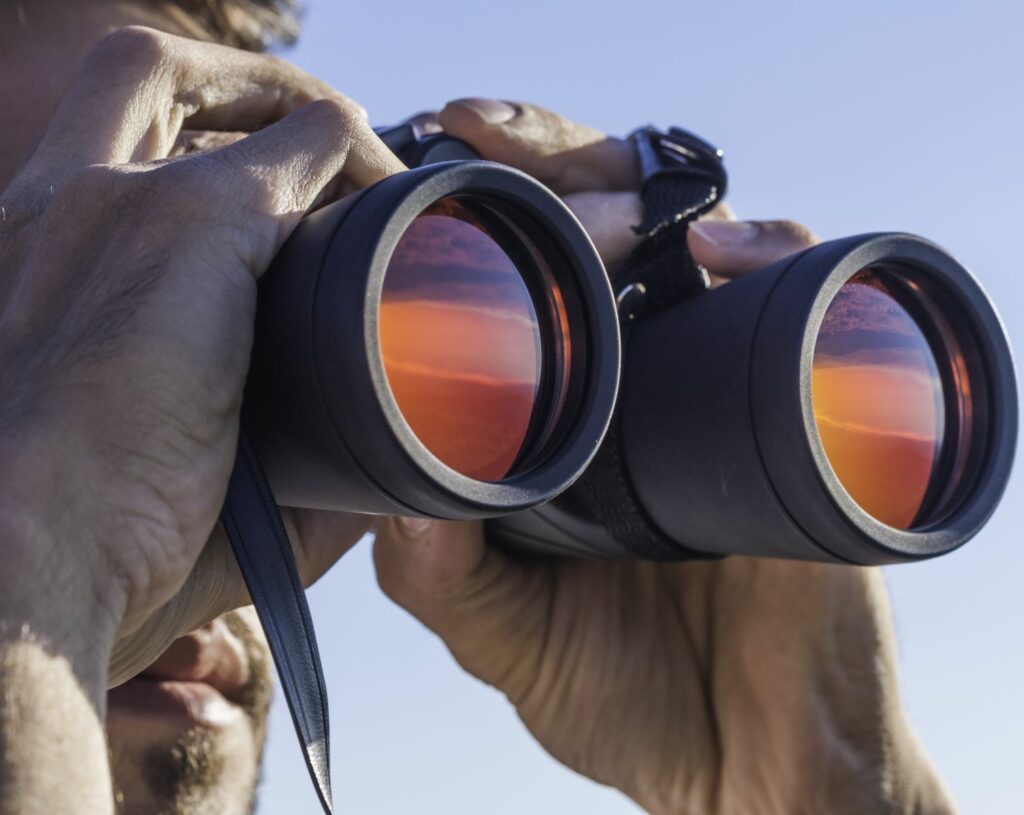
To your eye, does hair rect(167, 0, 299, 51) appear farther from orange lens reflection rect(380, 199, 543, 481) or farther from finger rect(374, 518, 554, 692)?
orange lens reflection rect(380, 199, 543, 481)

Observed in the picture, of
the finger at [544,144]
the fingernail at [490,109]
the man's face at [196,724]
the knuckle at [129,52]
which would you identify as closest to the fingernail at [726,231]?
the finger at [544,144]

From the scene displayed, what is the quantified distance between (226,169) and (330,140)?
0.10m

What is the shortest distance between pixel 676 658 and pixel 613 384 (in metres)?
0.93

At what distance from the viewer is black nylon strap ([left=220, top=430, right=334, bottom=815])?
926mm

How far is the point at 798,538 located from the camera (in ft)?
3.43

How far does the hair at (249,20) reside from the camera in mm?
1835

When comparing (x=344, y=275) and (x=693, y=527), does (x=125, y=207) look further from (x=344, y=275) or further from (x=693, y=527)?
(x=693, y=527)

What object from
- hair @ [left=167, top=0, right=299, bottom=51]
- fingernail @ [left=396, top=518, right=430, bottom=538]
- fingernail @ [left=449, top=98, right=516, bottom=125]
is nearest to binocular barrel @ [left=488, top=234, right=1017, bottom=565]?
fingernail @ [left=449, top=98, right=516, bottom=125]

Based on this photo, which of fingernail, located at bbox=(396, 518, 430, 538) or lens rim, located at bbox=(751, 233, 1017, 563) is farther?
fingernail, located at bbox=(396, 518, 430, 538)

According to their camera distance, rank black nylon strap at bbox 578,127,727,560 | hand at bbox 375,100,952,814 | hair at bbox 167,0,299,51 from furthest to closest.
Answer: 1. hair at bbox 167,0,299,51
2. hand at bbox 375,100,952,814
3. black nylon strap at bbox 578,127,727,560

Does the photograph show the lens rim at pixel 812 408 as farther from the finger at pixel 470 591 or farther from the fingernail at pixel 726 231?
the finger at pixel 470 591

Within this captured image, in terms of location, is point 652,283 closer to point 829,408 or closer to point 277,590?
point 829,408

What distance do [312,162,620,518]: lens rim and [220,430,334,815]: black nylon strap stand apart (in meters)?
0.13

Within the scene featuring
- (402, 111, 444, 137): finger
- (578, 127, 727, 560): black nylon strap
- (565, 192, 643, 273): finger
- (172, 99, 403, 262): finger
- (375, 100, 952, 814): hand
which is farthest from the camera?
(375, 100, 952, 814): hand
